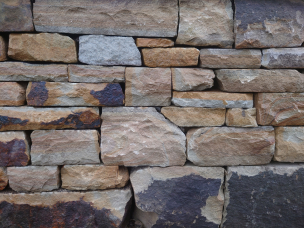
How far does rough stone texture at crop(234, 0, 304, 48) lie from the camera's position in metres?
1.44

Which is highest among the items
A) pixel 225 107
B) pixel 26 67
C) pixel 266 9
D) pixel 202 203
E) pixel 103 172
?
pixel 266 9

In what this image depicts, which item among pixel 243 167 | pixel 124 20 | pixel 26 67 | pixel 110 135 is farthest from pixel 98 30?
pixel 243 167

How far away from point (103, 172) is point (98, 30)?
109 cm

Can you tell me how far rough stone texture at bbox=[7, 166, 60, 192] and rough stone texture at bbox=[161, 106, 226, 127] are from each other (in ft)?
3.30

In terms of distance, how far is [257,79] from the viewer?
1.49m

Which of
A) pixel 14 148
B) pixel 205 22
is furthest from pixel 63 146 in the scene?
pixel 205 22

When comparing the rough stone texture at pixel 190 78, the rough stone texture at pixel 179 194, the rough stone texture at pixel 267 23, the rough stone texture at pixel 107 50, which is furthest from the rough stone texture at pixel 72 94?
the rough stone texture at pixel 267 23

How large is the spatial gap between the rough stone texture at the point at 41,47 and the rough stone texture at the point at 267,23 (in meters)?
1.27

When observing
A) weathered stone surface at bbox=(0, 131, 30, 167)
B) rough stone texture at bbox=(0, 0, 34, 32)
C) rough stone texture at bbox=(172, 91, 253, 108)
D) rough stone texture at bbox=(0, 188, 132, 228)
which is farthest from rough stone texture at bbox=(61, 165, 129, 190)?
rough stone texture at bbox=(0, 0, 34, 32)

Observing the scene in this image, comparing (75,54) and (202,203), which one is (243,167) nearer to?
(202,203)

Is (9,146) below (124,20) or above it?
below

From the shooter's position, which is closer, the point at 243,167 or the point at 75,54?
the point at 75,54

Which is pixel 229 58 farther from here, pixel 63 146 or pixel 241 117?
pixel 63 146

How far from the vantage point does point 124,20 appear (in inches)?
56.5
